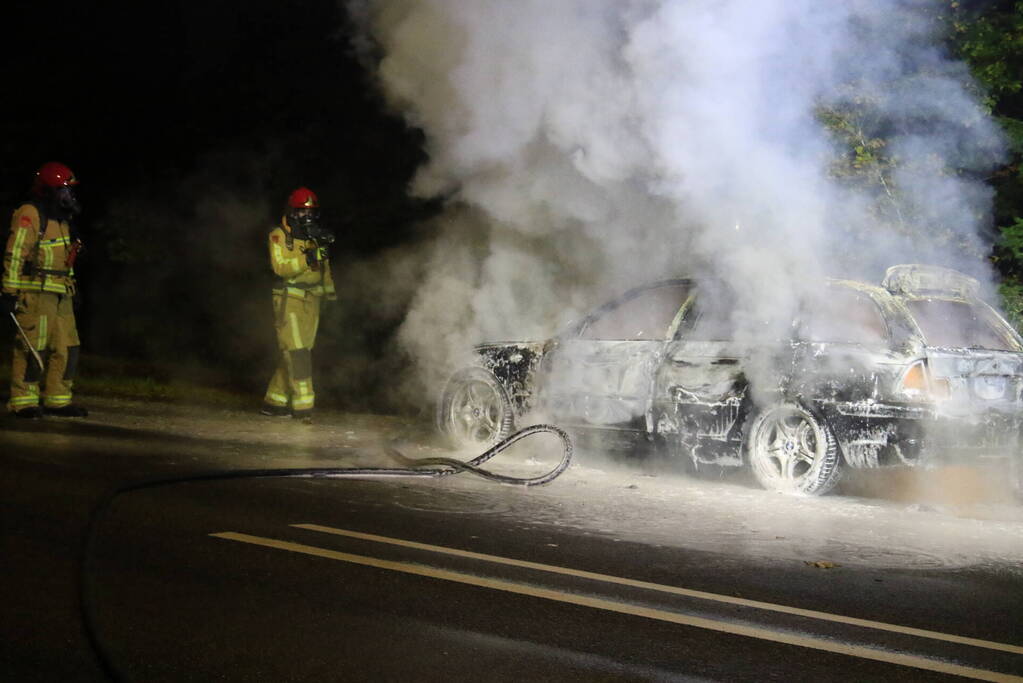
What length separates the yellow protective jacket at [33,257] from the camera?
11.4 meters

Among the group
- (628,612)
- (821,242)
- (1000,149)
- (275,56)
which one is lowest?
(628,612)

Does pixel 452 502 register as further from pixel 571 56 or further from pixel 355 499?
pixel 571 56

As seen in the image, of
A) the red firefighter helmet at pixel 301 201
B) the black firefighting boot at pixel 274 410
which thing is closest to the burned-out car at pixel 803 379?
the red firefighter helmet at pixel 301 201

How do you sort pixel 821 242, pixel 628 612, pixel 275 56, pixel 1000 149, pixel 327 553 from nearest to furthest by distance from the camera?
1. pixel 628 612
2. pixel 327 553
3. pixel 821 242
4. pixel 1000 149
5. pixel 275 56

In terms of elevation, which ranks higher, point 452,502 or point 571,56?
point 571,56

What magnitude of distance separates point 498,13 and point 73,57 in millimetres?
18626

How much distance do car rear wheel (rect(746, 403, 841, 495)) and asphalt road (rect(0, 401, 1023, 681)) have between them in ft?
0.66

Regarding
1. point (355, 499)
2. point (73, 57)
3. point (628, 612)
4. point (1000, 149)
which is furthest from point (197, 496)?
point (73, 57)

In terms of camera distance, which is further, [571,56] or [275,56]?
[275,56]

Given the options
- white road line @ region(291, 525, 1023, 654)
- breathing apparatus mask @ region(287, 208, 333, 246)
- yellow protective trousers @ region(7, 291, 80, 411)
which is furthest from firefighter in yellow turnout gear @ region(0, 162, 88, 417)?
white road line @ region(291, 525, 1023, 654)

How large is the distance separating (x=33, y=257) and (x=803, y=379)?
727cm

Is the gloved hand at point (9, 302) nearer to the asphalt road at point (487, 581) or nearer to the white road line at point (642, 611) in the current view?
the asphalt road at point (487, 581)

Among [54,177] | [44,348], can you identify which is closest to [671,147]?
[54,177]

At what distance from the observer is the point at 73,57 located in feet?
85.4
